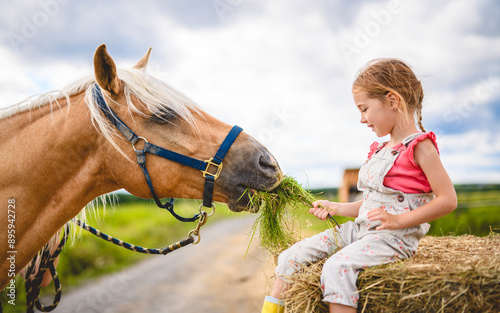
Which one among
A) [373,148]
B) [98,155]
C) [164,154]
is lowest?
[98,155]

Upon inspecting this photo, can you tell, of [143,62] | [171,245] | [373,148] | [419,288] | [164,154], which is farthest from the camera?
[143,62]

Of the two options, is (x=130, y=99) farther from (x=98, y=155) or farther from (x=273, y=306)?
(x=273, y=306)

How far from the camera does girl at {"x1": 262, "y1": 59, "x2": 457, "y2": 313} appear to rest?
1819 millimetres

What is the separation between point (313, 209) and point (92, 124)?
1.70m

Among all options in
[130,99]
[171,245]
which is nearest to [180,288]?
[171,245]

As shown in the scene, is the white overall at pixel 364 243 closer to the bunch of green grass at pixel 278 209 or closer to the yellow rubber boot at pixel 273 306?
the yellow rubber boot at pixel 273 306

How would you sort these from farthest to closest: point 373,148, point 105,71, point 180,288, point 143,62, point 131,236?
point 131,236 < point 180,288 < point 143,62 < point 373,148 < point 105,71

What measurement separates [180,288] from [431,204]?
7.57 meters

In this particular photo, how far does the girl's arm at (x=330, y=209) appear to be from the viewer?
2.24 m

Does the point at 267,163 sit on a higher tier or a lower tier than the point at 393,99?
lower

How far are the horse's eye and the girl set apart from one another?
1234mm

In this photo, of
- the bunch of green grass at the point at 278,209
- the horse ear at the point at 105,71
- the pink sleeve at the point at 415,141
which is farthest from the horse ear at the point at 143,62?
the pink sleeve at the point at 415,141

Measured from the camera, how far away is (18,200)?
2.19m

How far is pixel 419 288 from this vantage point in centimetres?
165
